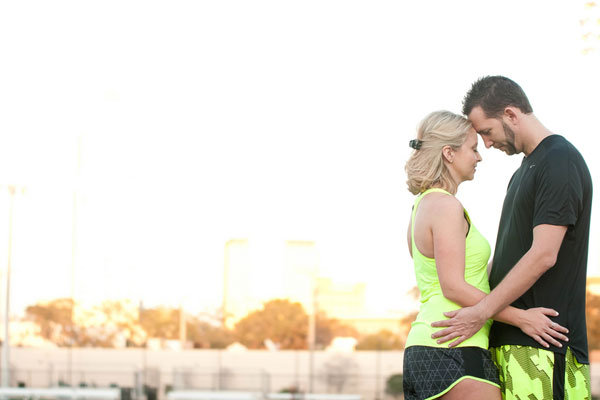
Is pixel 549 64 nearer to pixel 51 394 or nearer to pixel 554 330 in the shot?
pixel 51 394

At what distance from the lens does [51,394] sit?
11516mm

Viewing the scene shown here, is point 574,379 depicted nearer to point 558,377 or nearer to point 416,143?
point 558,377

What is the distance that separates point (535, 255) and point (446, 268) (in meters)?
0.19

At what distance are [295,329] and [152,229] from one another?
2572 mm

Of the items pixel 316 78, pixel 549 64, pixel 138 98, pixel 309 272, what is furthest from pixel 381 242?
pixel 138 98

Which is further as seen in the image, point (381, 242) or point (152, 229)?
point (152, 229)

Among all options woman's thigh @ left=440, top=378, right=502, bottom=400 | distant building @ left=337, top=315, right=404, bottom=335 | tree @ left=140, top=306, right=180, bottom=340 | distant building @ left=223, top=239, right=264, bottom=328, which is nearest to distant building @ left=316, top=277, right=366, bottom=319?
distant building @ left=337, top=315, right=404, bottom=335

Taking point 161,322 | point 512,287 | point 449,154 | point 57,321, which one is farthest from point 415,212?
point 57,321

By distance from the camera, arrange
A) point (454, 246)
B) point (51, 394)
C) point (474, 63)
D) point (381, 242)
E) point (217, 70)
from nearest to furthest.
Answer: point (454, 246) < point (474, 63) < point (51, 394) < point (381, 242) < point (217, 70)

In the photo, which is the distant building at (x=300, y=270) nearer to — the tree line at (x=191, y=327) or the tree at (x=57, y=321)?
the tree line at (x=191, y=327)

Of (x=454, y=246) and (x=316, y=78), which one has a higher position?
(x=316, y=78)

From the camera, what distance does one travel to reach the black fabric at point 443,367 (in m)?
2.12

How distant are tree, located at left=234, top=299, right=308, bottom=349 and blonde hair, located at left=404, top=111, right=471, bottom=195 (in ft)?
33.9

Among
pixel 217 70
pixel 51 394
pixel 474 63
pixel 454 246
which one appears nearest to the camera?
pixel 454 246
